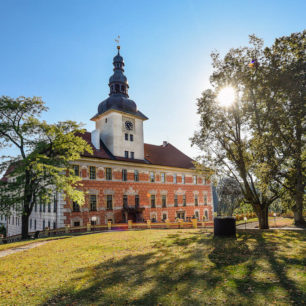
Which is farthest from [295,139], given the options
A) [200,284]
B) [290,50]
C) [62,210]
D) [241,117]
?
[62,210]

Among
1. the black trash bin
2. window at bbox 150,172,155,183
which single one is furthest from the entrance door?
the black trash bin

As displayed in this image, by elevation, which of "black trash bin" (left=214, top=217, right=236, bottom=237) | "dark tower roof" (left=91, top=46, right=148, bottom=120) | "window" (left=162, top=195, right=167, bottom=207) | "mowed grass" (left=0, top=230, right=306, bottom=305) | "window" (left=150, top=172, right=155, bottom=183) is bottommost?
"mowed grass" (left=0, top=230, right=306, bottom=305)

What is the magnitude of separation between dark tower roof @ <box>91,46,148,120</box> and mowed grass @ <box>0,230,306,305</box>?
27.4 m

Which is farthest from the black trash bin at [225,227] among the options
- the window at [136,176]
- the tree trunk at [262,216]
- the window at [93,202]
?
the window at [136,176]

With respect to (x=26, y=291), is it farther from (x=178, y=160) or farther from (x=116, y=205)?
(x=178, y=160)

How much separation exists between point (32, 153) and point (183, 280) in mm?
18776

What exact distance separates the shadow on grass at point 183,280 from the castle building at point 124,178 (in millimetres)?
20629

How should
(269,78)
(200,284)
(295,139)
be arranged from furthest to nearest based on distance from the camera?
(295,139)
(269,78)
(200,284)

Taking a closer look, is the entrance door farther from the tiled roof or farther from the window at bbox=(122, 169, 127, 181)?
the window at bbox=(122, 169, 127, 181)

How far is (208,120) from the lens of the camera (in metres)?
21.3

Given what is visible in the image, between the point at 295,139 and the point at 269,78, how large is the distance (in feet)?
20.1

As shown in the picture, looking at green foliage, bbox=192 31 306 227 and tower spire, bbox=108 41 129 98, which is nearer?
green foliage, bbox=192 31 306 227

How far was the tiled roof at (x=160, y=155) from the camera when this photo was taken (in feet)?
118

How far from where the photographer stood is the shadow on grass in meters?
6.62
